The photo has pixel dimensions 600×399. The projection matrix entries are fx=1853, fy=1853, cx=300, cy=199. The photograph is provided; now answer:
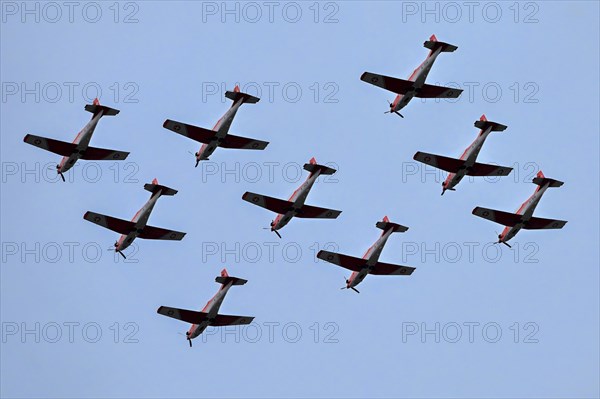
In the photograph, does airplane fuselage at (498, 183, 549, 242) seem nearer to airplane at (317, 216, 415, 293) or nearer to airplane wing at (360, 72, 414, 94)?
airplane at (317, 216, 415, 293)

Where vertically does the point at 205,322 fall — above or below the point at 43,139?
below

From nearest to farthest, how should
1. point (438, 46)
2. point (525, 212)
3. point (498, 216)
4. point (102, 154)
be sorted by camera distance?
point (438, 46) → point (525, 212) → point (498, 216) → point (102, 154)

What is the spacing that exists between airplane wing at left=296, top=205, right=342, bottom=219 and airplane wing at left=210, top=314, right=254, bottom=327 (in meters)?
8.48

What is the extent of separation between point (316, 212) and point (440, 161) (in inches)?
361

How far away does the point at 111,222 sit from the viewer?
122938mm

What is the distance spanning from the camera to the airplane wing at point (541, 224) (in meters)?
124

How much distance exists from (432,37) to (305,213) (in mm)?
14870

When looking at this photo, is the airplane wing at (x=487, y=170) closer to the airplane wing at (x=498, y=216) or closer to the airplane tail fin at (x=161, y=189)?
the airplane wing at (x=498, y=216)

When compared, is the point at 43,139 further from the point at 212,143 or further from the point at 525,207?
the point at 525,207

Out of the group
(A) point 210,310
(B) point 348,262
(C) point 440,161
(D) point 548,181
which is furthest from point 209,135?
(D) point 548,181

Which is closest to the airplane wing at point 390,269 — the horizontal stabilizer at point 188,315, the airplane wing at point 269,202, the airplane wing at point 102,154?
the airplane wing at point 269,202

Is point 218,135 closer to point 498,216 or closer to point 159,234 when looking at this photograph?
point 159,234

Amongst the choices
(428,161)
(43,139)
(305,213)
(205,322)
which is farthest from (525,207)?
(43,139)

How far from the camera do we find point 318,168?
391ft
